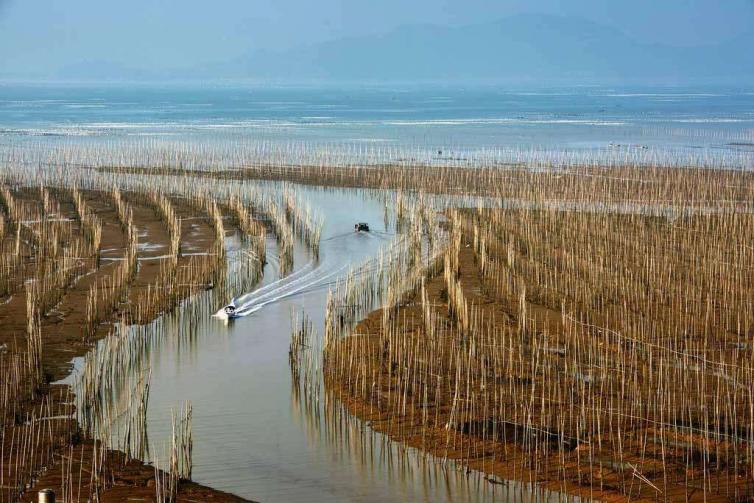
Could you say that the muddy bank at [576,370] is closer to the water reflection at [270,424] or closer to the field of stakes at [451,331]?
the field of stakes at [451,331]

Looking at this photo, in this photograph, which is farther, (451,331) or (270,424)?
(451,331)

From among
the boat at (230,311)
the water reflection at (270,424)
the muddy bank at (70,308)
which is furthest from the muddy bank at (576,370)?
the muddy bank at (70,308)

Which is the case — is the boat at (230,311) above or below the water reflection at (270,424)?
above

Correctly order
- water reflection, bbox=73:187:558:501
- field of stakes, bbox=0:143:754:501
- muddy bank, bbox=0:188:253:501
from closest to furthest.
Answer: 1. muddy bank, bbox=0:188:253:501
2. water reflection, bbox=73:187:558:501
3. field of stakes, bbox=0:143:754:501

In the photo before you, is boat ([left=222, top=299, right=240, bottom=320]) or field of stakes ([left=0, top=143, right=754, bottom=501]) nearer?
field of stakes ([left=0, top=143, right=754, bottom=501])

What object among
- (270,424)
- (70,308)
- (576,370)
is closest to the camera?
(270,424)

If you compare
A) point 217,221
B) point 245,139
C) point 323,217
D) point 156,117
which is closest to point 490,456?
point 217,221

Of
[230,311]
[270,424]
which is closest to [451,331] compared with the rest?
[270,424]

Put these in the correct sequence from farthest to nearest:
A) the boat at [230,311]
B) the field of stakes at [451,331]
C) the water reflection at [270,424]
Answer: the boat at [230,311] → the field of stakes at [451,331] → the water reflection at [270,424]

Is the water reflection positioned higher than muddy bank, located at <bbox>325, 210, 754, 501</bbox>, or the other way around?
muddy bank, located at <bbox>325, 210, 754, 501</bbox>

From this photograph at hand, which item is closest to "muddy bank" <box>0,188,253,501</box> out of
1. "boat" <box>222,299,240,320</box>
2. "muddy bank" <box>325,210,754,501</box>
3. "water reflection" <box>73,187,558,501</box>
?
"water reflection" <box>73,187,558,501</box>

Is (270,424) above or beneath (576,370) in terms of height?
beneath

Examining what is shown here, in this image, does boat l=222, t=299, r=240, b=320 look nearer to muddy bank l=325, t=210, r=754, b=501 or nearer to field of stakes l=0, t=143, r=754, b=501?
field of stakes l=0, t=143, r=754, b=501

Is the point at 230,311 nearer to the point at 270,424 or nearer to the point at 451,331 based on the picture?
the point at 451,331
